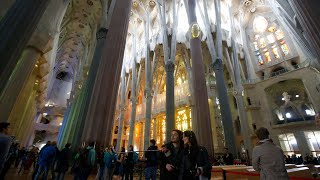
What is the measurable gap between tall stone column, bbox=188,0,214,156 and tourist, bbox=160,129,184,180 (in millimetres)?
6573

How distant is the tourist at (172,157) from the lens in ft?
6.34

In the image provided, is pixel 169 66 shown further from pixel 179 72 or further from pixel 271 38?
pixel 271 38

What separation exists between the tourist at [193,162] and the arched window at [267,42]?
22286mm

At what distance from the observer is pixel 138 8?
20.0m

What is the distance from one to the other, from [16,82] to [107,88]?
359 cm

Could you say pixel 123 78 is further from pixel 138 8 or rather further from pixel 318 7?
pixel 318 7

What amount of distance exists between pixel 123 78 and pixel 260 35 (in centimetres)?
1891

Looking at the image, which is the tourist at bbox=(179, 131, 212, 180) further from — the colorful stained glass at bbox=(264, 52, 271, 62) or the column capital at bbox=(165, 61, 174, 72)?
the colorful stained glass at bbox=(264, 52, 271, 62)

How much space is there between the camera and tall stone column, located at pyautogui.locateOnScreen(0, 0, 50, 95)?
9.85 ft

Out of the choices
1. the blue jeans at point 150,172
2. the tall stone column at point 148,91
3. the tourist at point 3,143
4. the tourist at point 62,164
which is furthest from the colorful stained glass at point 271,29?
the tourist at point 3,143

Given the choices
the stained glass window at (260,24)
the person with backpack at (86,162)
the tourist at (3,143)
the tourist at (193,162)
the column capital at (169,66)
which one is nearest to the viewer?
the tourist at (193,162)

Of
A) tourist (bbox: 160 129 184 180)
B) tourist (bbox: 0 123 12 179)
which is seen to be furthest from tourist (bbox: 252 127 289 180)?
tourist (bbox: 0 123 12 179)

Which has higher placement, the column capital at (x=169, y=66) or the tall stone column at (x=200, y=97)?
the column capital at (x=169, y=66)

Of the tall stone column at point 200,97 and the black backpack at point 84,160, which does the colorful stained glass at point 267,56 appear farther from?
the black backpack at point 84,160
